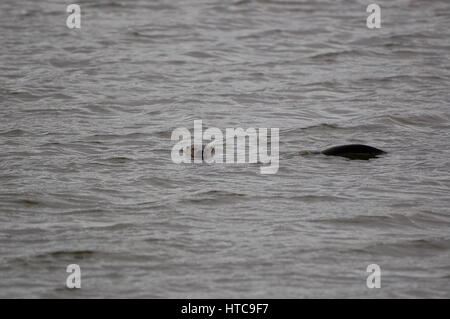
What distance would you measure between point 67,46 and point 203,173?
249 inches

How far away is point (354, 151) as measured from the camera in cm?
857

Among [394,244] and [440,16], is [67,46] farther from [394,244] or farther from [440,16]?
[394,244]

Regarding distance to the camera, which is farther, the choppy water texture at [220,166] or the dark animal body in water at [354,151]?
the dark animal body in water at [354,151]

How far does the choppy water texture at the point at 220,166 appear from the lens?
5984mm

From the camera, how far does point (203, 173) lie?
26.6 feet

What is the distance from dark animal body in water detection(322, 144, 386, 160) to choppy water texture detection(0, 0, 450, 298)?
0.16m

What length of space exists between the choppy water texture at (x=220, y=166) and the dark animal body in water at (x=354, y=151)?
6.1 inches

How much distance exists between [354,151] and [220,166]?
133cm

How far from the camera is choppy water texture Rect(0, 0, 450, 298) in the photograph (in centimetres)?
598

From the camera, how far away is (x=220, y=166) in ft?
27.3

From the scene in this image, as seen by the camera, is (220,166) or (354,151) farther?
(354,151)

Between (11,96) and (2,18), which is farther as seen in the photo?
(2,18)
